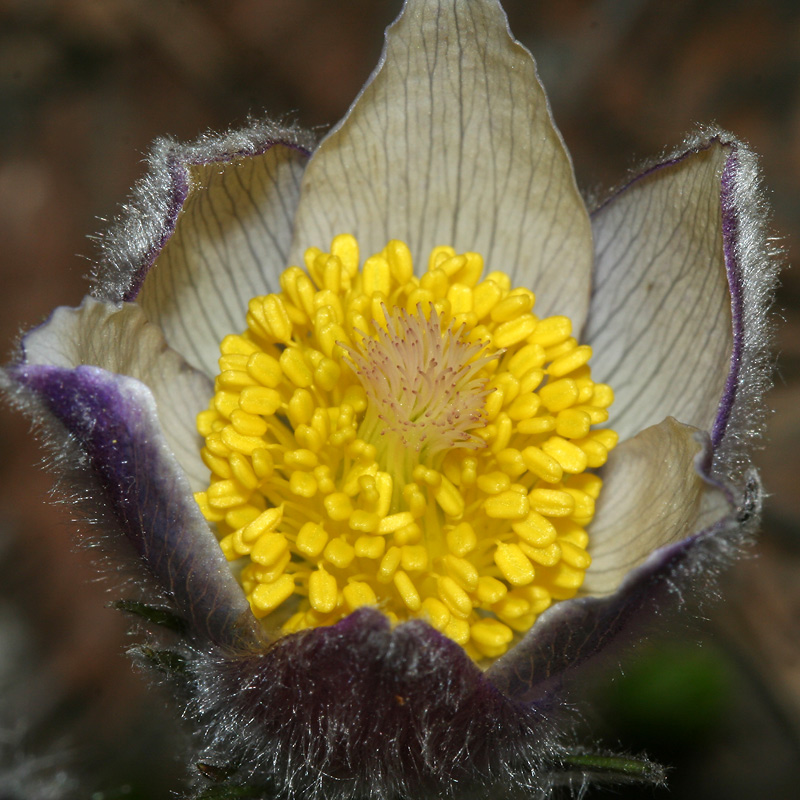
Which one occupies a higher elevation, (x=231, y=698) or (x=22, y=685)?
(x=22, y=685)

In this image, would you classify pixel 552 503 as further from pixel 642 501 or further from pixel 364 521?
pixel 364 521

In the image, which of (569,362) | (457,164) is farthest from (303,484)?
(457,164)

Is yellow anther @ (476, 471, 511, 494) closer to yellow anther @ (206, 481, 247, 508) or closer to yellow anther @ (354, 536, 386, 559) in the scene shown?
yellow anther @ (354, 536, 386, 559)

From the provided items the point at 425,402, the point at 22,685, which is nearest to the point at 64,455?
the point at 425,402

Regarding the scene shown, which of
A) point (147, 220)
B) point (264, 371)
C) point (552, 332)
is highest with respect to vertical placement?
point (147, 220)

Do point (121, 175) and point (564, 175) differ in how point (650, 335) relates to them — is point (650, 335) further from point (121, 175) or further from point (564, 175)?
point (121, 175)

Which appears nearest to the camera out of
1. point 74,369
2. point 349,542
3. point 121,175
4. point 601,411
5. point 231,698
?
point 74,369
